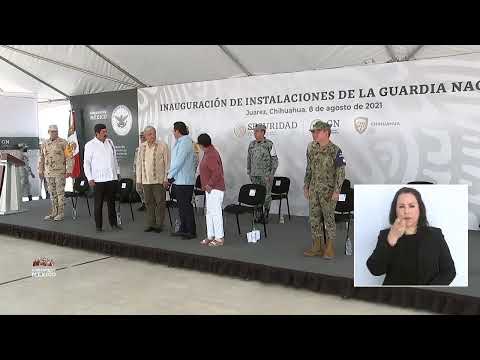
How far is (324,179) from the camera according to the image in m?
3.88


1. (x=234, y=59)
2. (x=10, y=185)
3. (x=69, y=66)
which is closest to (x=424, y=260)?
(x=234, y=59)

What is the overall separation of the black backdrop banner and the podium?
6.27 feet

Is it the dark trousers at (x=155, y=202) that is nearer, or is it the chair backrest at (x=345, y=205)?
the chair backrest at (x=345, y=205)

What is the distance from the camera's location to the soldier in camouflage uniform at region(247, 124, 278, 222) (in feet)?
19.1

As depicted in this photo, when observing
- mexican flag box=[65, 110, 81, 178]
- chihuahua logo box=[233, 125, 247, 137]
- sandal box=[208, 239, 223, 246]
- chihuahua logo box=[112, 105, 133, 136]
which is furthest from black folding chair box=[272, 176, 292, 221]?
mexican flag box=[65, 110, 81, 178]

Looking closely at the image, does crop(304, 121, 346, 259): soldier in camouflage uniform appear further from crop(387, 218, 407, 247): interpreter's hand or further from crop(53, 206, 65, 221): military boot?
crop(53, 206, 65, 221): military boot

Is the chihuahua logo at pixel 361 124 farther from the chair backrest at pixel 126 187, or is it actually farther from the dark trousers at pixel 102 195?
the chair backrest at pixel 126 187

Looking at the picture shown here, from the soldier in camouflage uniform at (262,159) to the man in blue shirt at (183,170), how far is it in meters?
1.18

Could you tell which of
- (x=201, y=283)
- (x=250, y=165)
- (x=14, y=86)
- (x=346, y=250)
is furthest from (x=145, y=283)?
(x=14, y=86)

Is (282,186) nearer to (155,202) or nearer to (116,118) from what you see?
(155,202)

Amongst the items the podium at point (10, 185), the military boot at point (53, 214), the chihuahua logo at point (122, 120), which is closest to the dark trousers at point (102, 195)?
the military boot at point (53, 214)

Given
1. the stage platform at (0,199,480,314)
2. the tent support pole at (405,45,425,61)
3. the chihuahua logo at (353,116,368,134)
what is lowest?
the stage platform at (0,199,480,314)

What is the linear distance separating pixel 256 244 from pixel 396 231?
2.04m

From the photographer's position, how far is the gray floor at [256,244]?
12.3 feet
